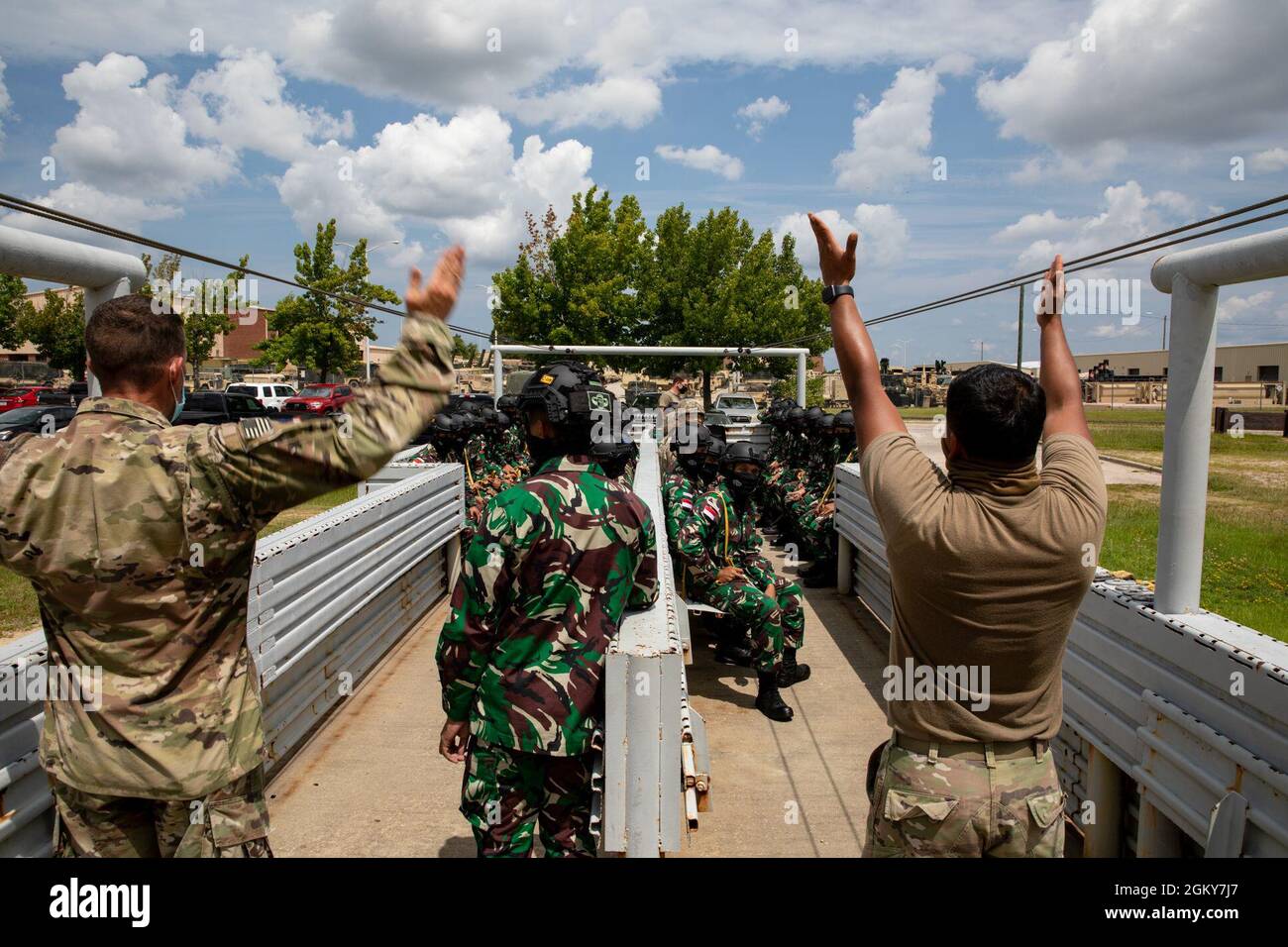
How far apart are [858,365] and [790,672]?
4275 mm

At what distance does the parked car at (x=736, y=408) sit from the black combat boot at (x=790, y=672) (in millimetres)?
18554

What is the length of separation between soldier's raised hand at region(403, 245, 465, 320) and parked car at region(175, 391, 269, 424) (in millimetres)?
24101

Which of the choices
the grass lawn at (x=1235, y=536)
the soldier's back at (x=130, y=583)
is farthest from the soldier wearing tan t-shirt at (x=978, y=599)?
the grass lawn at (x=1235, y=536)

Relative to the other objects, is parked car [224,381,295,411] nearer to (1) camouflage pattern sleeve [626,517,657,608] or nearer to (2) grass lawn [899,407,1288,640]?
(2) grass lawn [899,407,1288,640]

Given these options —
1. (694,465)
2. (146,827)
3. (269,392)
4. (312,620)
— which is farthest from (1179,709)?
(269,392)

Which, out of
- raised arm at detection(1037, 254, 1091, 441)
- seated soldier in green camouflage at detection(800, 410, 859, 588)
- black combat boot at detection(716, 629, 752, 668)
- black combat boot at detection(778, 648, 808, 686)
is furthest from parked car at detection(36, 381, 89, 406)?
raised arm at detection(1037, 254, 1091, 441)

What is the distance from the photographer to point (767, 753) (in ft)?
16.6

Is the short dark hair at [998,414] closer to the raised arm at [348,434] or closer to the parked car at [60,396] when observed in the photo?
the raised arm at [348,434]

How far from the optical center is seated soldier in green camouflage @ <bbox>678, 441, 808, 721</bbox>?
5727 mm

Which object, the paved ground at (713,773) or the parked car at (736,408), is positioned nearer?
the paved ground at (713,773)

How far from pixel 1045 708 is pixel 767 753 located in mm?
3122

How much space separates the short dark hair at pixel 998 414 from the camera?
1.98m

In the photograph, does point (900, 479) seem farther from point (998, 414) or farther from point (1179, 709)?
point (1179, 709)

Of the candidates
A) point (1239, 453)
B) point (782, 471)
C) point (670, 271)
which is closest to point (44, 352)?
point (670, 271)
